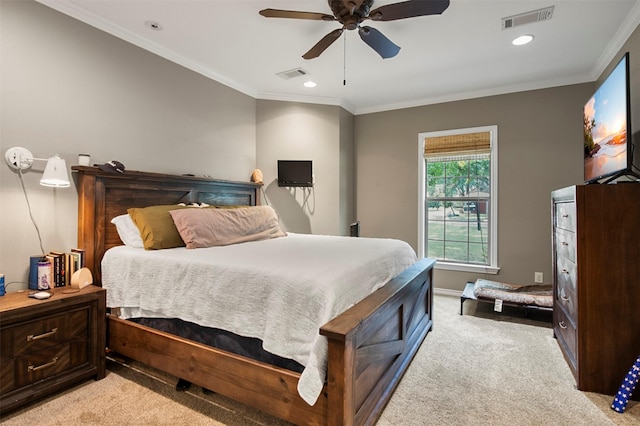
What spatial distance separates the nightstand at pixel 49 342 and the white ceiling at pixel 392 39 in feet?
6.98

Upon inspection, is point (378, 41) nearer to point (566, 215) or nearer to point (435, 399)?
point (566, 215)

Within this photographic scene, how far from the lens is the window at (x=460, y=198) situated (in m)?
4.19

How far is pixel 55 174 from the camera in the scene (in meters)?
2.16

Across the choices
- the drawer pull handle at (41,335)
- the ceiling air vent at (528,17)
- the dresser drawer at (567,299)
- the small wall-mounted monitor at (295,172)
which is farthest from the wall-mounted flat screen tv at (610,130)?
the drawer pull handle at (41,335)

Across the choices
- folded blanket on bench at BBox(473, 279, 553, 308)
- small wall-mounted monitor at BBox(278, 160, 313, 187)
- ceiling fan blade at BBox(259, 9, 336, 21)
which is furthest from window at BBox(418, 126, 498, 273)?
ceiling fan blade at BBox(259, 9, 336, 21)

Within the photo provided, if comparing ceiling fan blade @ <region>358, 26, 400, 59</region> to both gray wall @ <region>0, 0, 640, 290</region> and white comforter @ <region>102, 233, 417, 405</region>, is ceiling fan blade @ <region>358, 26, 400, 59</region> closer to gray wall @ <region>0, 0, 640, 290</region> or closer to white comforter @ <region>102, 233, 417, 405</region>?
white comforter @ <region>102, 233, 417, 405</region>

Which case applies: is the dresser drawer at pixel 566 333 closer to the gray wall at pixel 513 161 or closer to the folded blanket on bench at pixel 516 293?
the folded blanket on bench at pixel 516 293

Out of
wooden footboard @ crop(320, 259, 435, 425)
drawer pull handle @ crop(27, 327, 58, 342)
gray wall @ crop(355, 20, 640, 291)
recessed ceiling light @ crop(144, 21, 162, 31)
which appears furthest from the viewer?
gray wall @ crop(355, 20, 640, 291)

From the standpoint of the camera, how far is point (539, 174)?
12.7ft

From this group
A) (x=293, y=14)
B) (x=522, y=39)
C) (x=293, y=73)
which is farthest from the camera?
(x=293, y=73)

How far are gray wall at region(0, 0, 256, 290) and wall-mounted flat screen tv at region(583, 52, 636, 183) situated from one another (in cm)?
363

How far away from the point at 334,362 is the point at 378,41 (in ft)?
7.30

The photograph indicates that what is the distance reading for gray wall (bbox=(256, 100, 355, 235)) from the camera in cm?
439

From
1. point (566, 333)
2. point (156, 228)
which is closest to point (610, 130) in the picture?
point (566, 333)
